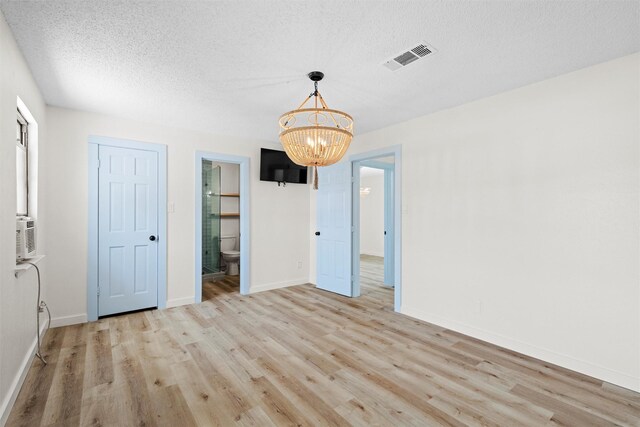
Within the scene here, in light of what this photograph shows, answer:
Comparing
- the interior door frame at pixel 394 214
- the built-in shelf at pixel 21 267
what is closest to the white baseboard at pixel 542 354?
the interior door frame at pixel 394 214

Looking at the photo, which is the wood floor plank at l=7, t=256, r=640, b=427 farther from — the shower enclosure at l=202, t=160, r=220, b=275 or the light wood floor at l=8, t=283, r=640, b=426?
the shower enclosure at l=202, t=160, r=220, b=275

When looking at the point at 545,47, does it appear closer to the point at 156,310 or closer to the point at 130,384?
the point at 130,384

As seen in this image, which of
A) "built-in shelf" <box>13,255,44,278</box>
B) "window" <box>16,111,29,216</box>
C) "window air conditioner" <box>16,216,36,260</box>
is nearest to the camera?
"built-in shelf" <box>13,255,44,278</box>

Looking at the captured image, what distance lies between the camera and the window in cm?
266

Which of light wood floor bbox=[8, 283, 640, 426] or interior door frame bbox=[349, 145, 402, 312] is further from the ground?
interior door frame bbox=[349, 145, 402, 312]

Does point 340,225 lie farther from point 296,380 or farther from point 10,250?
point 10,250

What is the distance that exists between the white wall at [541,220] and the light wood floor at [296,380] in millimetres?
303

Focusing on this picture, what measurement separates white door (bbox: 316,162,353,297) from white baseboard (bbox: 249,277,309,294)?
15.5 inches

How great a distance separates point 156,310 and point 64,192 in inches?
68.2

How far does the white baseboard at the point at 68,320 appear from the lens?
3.33m

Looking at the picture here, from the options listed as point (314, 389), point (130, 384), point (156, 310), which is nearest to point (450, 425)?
point (314, 389)

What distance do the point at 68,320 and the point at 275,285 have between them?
2.63 metres

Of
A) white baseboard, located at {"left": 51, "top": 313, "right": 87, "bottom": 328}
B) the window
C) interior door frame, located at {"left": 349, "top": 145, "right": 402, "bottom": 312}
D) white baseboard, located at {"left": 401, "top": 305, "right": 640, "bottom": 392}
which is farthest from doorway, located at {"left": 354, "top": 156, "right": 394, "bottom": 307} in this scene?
the window

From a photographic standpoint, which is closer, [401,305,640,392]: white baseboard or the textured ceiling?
the textured ceiling
